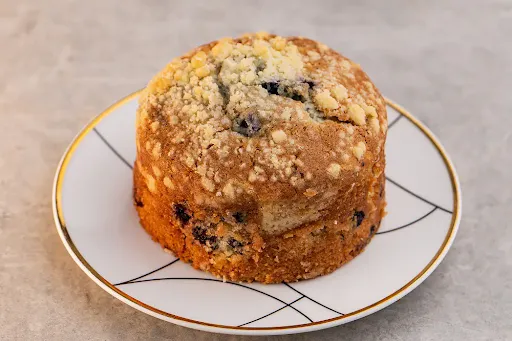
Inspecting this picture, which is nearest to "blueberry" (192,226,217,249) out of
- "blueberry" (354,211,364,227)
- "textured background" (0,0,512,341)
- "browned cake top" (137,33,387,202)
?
"browned cake top" (137,33,387,202)

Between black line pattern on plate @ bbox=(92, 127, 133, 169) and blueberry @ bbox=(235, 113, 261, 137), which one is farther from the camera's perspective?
black line pattern on plate @ bbox=(92, 127, 133, 169)

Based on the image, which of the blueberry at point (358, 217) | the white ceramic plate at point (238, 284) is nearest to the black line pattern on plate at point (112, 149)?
the white ceramic plate at point (238, 284)

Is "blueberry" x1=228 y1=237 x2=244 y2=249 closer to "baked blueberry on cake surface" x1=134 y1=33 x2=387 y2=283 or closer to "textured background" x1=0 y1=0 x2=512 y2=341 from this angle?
"baked blueberry on cake surface" x1=134 y1=33 x2=387 y2=283

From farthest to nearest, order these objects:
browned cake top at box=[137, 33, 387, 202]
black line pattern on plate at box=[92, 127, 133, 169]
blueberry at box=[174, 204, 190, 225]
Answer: black line pattern on plate at box=[92, 127, 133, 169], blueberry at box=[174, 204, 190, 225], browned cake top at box=[137, 33, 387, 202]

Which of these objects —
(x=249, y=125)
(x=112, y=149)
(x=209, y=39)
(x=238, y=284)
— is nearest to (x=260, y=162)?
(x=249, y=125)

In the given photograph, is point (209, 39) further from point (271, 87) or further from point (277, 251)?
point (277, 251)

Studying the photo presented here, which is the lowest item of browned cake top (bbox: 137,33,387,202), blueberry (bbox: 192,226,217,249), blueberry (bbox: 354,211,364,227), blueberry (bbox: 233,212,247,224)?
blueberry (bbox: 192,226,217,249)

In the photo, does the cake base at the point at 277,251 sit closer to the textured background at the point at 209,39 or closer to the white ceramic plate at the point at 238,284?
the white ceramic plate at the point at 238,284
